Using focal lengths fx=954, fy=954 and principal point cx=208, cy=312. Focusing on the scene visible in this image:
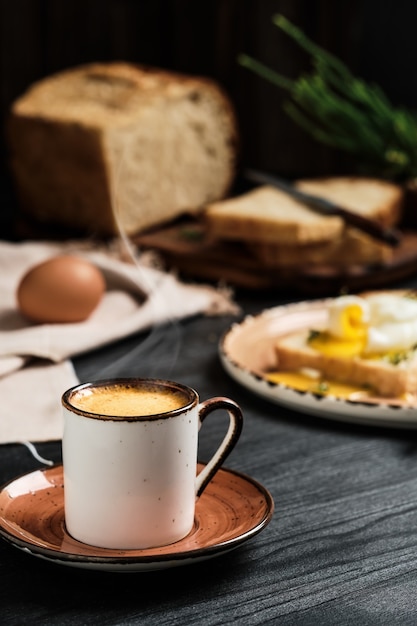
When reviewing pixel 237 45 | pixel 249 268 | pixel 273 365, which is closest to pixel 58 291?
pixel 273 365

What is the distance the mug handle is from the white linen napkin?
14.3 inches

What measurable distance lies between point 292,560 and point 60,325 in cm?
89

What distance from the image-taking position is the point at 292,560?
1004 millimetres

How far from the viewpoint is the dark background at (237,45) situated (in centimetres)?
303

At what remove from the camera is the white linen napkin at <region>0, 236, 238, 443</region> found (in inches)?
55.4

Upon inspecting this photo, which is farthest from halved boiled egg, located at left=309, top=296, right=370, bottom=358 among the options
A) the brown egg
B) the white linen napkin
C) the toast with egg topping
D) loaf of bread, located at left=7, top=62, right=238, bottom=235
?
loaf of bread, located at left=7, top=62, right=238, bottom=235

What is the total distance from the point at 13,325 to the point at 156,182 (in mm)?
867

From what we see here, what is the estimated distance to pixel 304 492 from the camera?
118cm

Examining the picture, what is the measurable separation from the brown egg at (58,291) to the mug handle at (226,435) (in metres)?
0.81

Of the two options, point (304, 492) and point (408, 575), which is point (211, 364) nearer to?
point (304, 492)

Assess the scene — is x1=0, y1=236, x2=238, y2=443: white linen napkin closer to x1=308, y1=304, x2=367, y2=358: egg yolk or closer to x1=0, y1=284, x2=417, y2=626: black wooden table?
x1=0, y1=284, x2=417, y2=626: black wooden table

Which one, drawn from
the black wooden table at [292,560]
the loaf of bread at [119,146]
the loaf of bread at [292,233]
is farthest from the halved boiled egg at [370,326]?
the loaf of bread at [119,146]

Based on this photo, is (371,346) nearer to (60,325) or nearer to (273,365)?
(273,365)

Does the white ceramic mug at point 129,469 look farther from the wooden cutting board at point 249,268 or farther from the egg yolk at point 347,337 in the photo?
the wooden cutting board at point 249,268
